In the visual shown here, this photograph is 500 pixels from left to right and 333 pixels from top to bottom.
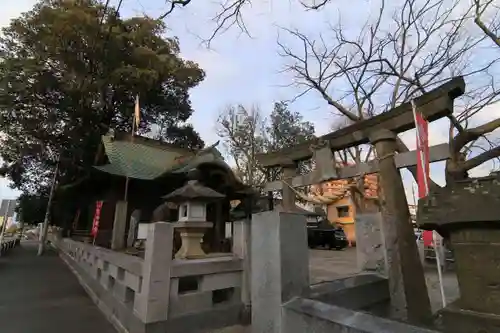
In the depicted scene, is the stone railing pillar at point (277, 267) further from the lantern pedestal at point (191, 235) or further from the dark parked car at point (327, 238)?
the dark parked car at point (327, 238)

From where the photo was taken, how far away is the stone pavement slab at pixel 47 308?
5.09m

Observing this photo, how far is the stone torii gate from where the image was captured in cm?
476

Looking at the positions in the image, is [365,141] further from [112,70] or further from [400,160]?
[112,70]

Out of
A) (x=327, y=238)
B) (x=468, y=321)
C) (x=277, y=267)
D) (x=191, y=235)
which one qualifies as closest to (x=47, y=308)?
(x=191, y=235)

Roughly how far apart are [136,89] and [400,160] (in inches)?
680

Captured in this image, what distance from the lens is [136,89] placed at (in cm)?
1911

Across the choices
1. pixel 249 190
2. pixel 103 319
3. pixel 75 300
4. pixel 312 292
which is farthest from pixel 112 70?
pixel 312 292

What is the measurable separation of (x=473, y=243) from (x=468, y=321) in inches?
22.7

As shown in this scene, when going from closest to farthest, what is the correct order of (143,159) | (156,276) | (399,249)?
(156,276) < (399,249) < (143,159)

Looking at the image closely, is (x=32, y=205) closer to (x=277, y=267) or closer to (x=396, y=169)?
(x=396, y=169)

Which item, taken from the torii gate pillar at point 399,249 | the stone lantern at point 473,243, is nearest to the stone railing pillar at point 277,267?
the stone lantern at point 473,243

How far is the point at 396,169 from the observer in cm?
588

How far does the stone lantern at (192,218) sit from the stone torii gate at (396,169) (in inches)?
113

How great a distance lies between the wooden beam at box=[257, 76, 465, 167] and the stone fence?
379 cm
